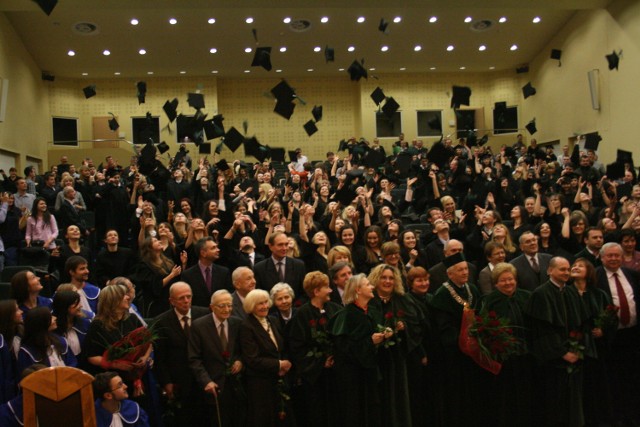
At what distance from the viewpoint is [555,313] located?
4965 millimetres

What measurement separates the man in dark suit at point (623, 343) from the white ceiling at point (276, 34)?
1104cm

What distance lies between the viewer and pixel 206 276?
232 inches

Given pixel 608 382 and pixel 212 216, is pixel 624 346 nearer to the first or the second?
pixel 608 382

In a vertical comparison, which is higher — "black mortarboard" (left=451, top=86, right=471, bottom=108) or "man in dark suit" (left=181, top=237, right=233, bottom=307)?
"black mortarboard" (left=451, top=86, right=471, bottom=108)

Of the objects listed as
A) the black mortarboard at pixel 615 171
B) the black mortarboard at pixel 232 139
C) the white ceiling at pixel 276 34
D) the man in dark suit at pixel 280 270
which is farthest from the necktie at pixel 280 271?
the white ceiling at pixel 276 34

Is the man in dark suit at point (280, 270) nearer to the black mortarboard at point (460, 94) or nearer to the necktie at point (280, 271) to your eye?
the necktie at point (280, 271)

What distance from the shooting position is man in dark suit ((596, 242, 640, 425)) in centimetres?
543

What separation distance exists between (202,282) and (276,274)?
68 cm

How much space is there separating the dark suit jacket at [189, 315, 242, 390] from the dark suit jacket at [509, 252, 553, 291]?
279 cm

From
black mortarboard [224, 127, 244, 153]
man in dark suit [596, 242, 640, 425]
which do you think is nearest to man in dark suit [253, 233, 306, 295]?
man in dark suit [596, 242, 640, 425]

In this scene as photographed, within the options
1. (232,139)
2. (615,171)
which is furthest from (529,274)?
(615,171)

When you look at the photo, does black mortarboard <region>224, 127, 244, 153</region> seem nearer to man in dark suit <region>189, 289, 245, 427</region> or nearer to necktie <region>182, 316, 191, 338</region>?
necktie <region>182, 316, 191, 338</region>

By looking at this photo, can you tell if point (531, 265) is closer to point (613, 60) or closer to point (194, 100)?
point (194, 100)

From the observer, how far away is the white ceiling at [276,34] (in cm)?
1550
